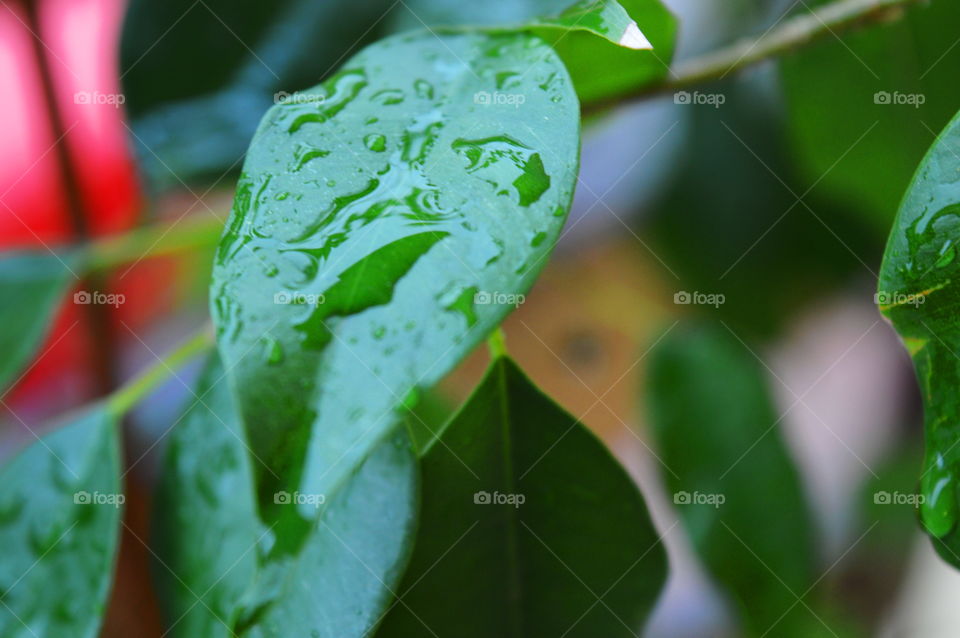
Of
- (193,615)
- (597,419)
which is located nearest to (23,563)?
(193,615)

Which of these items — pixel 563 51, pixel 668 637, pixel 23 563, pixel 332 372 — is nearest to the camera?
pixel 332 372

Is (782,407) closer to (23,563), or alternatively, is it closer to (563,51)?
(563,51)

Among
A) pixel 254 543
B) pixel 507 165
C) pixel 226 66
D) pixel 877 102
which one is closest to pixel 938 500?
pixel 507 165

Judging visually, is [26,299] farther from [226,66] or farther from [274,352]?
[274,352]

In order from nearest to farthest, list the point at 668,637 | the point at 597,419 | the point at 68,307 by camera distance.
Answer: the point at 668,637 < the point at 68,307 < the point at 597,419

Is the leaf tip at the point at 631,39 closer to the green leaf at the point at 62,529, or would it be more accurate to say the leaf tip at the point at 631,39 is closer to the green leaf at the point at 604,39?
the green leaf at the point at 604,39
